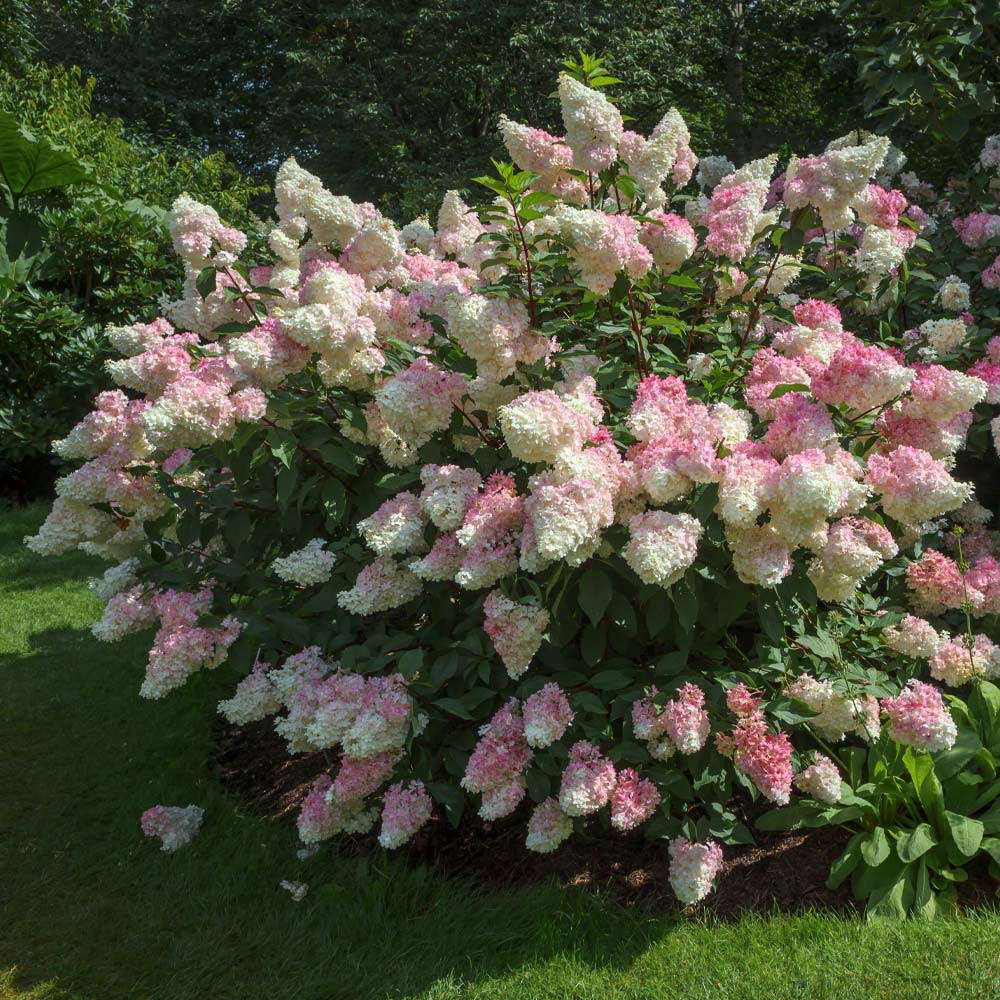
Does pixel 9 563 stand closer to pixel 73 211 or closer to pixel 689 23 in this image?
pixel 73 211

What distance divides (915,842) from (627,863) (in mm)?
851

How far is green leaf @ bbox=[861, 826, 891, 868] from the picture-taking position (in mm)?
2672

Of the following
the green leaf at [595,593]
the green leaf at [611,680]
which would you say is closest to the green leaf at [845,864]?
the green leaf at [611,680]

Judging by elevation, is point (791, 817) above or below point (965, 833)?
below

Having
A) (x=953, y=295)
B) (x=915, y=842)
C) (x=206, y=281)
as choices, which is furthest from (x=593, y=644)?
(x=953, y=295)

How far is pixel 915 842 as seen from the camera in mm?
2686

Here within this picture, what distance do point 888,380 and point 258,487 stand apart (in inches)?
76.9

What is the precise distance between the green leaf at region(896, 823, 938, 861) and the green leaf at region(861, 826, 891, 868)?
0.04 m

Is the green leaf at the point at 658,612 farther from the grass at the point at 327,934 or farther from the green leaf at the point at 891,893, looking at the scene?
the green leaf at the point at 891,893

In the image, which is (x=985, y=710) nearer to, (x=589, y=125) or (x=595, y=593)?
(x=595, y=593)

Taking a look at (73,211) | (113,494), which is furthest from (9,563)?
(113,494)

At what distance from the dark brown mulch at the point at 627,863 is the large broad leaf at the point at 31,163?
5950 millimetres

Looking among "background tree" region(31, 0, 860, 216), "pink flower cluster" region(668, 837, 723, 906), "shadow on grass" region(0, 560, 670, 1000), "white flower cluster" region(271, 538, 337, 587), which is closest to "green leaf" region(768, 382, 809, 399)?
"pink flower cluster" region(668, 837, 723, 906)

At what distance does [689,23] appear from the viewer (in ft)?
47.7
